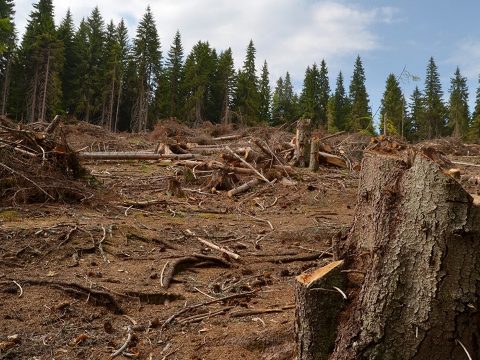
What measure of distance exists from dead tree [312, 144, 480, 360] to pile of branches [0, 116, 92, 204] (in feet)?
19.9

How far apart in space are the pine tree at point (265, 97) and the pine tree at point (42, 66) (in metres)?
29.1

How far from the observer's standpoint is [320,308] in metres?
2.44

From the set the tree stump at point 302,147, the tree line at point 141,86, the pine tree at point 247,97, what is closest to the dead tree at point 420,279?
the tree stump at point 302,147

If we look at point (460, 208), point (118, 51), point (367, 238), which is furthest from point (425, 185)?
point (118, 51)

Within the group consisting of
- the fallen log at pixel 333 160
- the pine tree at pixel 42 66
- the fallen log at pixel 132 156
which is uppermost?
the pine tree at pixel 42 66

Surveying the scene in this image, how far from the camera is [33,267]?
4863 mm

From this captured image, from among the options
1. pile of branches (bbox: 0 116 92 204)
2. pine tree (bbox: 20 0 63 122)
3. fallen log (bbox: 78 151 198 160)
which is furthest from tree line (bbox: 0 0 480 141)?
pile of branches (bbox: 0 116 92 204)

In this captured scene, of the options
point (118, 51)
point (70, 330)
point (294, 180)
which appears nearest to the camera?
point (70, 330)

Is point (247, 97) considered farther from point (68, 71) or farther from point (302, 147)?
point (302, 147)

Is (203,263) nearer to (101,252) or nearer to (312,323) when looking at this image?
(101,252)

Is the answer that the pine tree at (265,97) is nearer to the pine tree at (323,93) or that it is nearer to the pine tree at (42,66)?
the pine tree at (323,93)

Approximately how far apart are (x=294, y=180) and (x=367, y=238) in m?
8.74

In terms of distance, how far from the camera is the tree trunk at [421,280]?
220 centimetres

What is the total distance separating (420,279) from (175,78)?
58593mm
